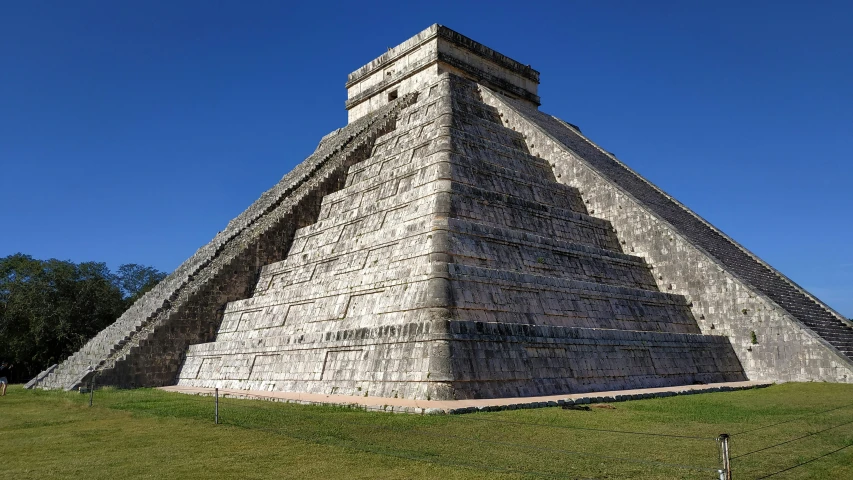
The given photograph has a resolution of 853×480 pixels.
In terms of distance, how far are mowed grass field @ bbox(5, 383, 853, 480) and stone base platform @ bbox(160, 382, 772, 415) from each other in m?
0.30

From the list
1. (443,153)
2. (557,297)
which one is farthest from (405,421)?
(443,153)

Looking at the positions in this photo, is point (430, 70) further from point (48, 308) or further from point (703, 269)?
point (48, 308)

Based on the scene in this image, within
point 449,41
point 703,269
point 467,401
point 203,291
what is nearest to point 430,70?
point 449,41

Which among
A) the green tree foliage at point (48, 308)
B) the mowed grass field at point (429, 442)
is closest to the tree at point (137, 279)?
the green tree foliage at point (48, 308)

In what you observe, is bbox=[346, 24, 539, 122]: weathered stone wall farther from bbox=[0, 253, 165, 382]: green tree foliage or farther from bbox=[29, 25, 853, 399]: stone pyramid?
bbox=[0, 253, 165, 382]: green tree foliage

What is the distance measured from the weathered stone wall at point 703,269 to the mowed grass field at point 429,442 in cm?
420

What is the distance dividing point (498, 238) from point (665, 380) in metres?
4.79

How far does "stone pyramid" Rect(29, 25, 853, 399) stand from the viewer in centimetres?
1218

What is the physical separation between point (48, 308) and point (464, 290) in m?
23.1

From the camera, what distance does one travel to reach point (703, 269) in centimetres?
1719

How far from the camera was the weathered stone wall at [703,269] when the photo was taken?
596 inches

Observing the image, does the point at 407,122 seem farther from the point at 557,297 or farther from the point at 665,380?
the point at 665,380

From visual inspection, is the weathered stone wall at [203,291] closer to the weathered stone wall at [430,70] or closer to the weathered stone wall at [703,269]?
the weathered stone wall at [430,70]

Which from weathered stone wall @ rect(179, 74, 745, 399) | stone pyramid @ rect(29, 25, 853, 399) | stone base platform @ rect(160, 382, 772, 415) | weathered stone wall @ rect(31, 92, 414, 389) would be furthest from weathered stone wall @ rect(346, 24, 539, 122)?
stone base platform @ rect(160, 382, 772, 415)
